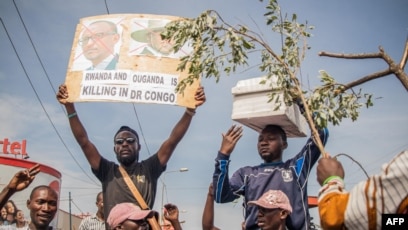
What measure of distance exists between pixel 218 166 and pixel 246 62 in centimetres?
103

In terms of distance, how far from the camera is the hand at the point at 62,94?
5.25m

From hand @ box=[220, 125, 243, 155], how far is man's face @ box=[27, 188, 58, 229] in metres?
1.89

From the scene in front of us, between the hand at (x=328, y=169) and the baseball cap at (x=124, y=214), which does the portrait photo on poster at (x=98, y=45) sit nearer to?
the baseball cap at (x=124, y=214)

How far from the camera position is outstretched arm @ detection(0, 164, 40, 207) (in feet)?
14.5

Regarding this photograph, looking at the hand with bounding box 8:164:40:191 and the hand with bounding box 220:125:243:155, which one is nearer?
the hand with bounding box 220:125:243:155

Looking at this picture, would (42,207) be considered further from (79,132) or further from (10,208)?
(10,208)

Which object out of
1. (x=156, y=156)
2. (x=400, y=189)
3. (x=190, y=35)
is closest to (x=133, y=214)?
(x=156, y=156)

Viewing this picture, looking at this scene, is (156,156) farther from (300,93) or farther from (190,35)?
(300,93)

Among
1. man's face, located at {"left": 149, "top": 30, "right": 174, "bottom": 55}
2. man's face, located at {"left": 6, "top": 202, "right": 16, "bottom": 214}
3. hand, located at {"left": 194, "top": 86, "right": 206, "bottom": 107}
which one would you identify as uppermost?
man's face, located at {"left": 149, "top": 30, "right": 174, "bottom": 55}

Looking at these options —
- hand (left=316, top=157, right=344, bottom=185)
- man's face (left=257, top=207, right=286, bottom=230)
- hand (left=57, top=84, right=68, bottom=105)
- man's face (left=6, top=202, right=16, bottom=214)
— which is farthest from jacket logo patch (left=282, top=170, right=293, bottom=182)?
man's face (left=6, top=202, right=16, bottom=214)

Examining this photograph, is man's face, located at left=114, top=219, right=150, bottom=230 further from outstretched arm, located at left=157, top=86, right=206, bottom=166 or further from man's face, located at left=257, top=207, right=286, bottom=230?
outstretched arm, located at left=157, top=86, right=206, bottom=166

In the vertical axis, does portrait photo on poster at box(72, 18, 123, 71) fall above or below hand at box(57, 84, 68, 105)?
above
